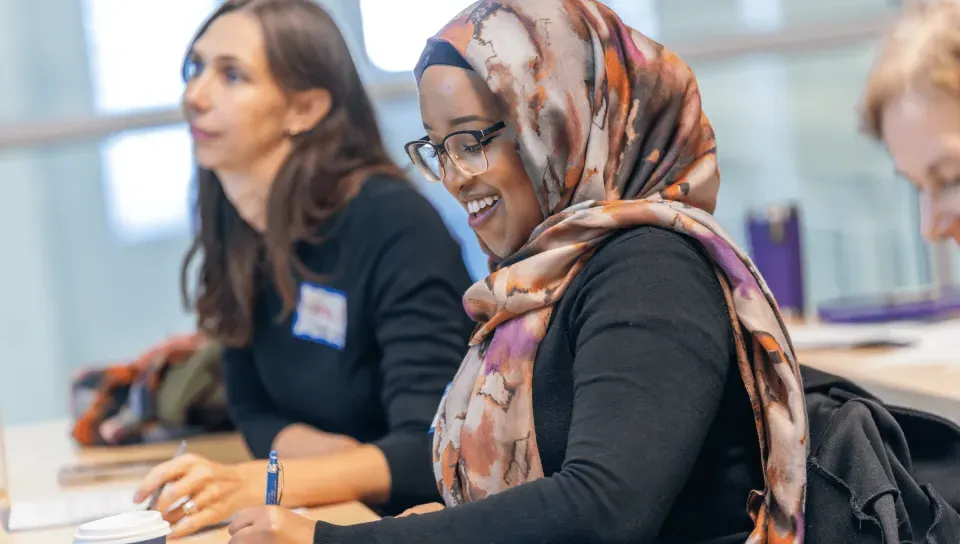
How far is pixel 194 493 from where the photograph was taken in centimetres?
142

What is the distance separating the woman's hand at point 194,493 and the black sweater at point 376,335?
264 millimetres

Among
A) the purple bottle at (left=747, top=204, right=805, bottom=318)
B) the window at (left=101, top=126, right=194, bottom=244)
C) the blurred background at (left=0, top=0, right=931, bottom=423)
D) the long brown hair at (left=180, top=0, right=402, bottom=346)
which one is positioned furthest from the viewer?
the window at (left=101, top=126, right=194, bottom=244)

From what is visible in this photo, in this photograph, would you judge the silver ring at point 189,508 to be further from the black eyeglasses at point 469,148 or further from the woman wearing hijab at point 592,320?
the black eyeglasses at point 469,148

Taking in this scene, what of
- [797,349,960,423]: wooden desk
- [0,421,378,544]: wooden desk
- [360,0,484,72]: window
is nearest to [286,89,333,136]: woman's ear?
[0,421,378,544]: wooden desk

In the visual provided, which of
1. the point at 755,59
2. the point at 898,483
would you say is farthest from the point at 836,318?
the point at 898,483

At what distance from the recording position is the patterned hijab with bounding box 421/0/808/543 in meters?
1.08

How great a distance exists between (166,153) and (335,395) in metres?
2.59

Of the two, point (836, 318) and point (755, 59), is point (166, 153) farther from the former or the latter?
point (836, 318)

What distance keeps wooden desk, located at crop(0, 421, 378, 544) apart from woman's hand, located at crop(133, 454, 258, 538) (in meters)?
0.03

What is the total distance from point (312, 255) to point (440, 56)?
0.77 m

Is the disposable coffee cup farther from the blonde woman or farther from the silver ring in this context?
the blonde woman

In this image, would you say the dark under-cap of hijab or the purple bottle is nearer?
the dark under-cap of hijab

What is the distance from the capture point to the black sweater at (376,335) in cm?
172

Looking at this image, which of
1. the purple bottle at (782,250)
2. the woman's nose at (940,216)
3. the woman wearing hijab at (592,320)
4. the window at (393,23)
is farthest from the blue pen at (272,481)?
the window at (393,23)
